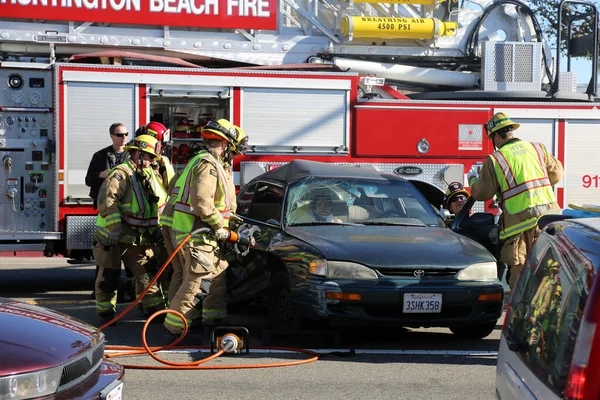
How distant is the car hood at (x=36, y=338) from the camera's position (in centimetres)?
392

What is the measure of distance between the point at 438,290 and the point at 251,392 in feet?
5.66

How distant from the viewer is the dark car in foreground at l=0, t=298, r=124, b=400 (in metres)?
3.84

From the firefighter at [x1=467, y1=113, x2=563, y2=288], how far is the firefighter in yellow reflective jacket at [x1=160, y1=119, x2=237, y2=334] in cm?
210

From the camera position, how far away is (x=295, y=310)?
730 centimetres

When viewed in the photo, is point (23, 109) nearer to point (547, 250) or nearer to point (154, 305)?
point (154, 305)

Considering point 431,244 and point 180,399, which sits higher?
point 431,244

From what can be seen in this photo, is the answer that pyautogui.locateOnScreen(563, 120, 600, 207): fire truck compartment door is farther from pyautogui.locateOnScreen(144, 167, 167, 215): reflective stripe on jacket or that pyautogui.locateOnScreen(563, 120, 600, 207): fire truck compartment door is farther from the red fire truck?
pyautogui.locateOnScreen(144, 167, 167, 215): reflective stripe on jacket

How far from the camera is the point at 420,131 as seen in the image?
456 inches

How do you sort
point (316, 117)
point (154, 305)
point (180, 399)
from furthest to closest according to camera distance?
1. point (316, 117)
2. point (154, 305)
3. point (180, 399)

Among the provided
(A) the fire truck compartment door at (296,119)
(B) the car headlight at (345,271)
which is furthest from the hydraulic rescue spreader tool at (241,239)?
(A) the fire truck compartment door at (296,119)

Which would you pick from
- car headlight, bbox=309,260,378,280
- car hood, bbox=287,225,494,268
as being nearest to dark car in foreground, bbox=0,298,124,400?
car headlight, bbox=309,260,378,280

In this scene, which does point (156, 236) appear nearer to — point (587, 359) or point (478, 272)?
point (478, 272)

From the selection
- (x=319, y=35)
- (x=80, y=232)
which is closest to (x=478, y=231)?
(x=80, y=232)

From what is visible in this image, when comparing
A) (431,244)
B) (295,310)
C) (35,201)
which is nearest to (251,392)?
(295,310)
